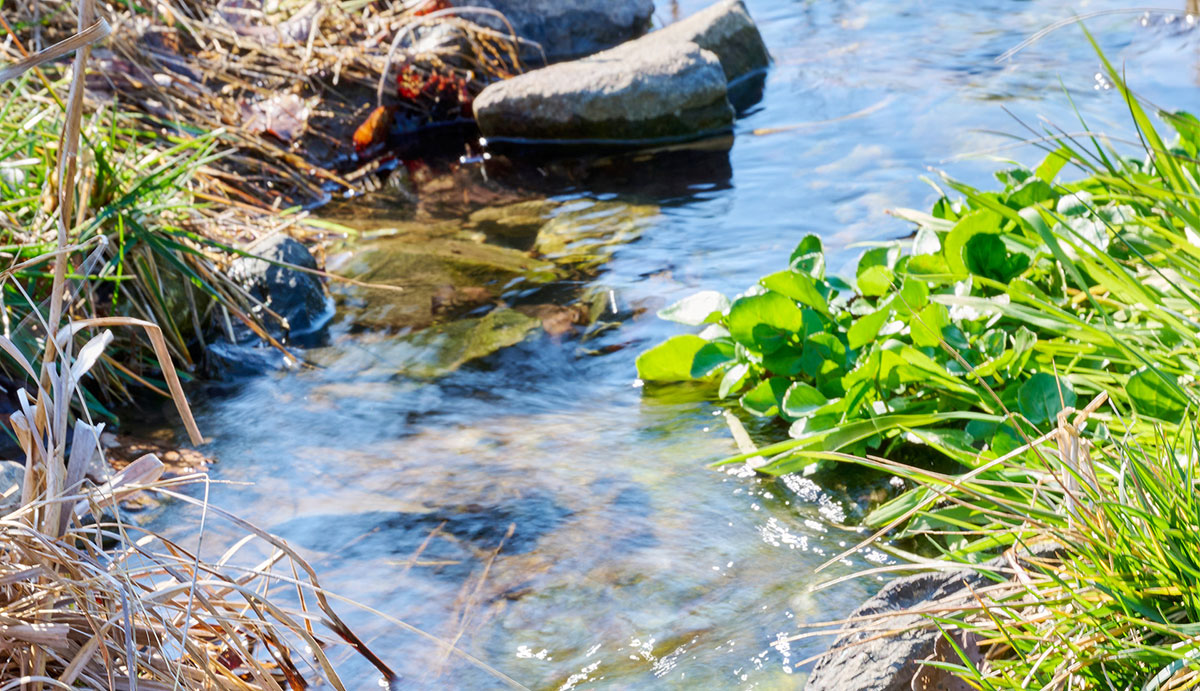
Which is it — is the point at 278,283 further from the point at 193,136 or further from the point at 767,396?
the point at 767,396

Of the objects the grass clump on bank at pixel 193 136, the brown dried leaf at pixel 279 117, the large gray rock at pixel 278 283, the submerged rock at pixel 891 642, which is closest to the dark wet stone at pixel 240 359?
the grass clump on bank at pixel 193 136

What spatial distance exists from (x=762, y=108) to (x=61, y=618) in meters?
6.15

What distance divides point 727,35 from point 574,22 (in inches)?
63.3

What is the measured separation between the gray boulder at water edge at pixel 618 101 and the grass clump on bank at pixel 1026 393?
11.0 feet

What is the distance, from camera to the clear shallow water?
211cm

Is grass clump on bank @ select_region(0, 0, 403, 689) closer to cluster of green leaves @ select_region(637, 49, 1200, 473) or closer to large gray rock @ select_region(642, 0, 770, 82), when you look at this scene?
cluster of green leaves @ select_region(637, 49, 1200, 473)

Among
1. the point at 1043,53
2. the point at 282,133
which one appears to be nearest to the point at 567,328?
the point at 282,133

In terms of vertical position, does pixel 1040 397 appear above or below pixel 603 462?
above

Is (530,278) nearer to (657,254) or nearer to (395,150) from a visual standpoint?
(657,254)

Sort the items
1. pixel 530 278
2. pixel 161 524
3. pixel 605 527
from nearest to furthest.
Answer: pixel 605 527 → pixel 161 524 → pixel 530 278

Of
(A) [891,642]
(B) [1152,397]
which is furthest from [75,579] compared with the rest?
(B) [1152,397]

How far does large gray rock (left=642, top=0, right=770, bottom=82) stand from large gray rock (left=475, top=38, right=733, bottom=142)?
0.67m

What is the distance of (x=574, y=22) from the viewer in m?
8.27

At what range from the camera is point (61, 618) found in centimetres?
147
